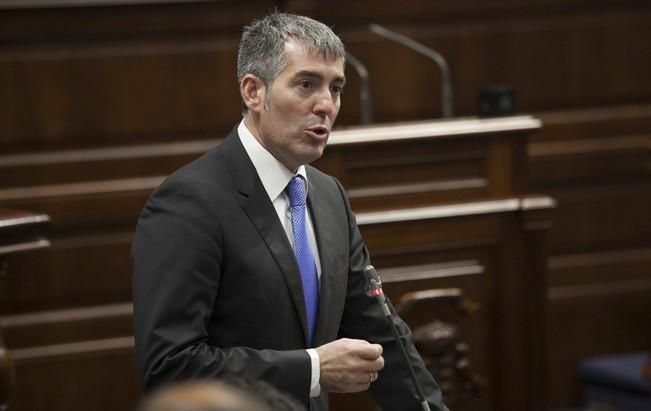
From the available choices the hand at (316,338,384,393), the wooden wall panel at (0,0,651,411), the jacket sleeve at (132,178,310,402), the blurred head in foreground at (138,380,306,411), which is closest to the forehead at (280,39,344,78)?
the jacket sleeve at (132,178,310,402)

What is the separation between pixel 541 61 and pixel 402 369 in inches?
129

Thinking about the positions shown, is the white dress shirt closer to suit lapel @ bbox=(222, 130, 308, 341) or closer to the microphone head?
suit lapel @ bbox=(222, 130, 308, 341)

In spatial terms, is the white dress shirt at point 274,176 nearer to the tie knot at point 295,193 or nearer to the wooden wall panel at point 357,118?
the tie knot at point 295,193

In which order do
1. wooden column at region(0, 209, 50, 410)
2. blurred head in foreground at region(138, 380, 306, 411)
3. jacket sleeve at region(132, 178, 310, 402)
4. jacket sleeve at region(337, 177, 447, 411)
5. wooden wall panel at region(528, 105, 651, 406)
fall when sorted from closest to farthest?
blurred head in foreground at region(138, 380, 306, 411) < jacket sleeve at region(132, 178, 310, 402) < jacket sleeve at region(337, 177, 447, 411) < wooden column at region(0, 209, 50, 410) < wooden wall panel at region(528, 105, 651, 406)

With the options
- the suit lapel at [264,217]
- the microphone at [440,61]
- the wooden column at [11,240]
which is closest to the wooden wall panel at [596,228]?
the microphone at [440,61]

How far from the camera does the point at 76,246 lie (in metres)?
4.81

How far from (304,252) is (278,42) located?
433 mm

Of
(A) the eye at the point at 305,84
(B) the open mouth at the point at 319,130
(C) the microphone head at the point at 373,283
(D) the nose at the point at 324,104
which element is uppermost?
(A) the eye at the point at 305,84

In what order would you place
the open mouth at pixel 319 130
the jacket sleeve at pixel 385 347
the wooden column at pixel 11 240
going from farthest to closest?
the wooden column at pixel 11 240
the jacket sleeve at pixel 385 347
the open mouth at pixel 319 130

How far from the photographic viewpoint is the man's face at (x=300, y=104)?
2.34 m

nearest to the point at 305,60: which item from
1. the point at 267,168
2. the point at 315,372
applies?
the point at 267,168

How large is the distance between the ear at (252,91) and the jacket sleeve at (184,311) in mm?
284

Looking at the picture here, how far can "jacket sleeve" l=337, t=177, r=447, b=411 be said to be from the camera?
2471 mm

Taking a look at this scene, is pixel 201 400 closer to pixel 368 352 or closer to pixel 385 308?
pixel 368 352
